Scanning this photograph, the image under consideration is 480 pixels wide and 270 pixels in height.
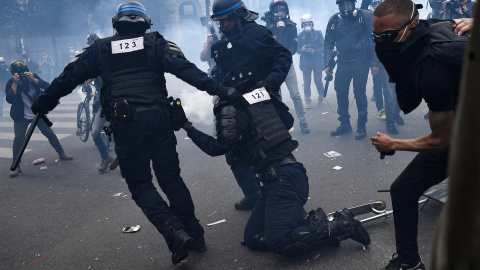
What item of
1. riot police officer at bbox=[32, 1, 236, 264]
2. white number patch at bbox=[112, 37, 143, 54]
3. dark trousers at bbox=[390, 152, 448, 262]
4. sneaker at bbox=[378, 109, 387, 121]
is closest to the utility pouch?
riot police officer at bbox=[32, 1, 236, 264]

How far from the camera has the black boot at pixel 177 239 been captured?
127 inches

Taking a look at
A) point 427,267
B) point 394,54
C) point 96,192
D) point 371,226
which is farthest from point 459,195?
point 96,192

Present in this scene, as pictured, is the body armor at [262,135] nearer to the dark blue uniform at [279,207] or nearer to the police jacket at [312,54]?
the dark blue uniform at [279,207]

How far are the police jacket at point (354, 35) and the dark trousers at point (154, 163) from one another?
4.36m

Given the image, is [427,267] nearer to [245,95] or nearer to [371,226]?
[371,226]

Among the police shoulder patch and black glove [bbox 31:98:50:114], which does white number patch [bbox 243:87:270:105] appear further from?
black glove [bbox 31:98:50:114]

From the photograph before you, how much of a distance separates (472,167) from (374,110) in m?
8.50

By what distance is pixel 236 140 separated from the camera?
11.3 ft

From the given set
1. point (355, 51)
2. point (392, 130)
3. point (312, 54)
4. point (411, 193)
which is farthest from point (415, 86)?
point (312, 54)

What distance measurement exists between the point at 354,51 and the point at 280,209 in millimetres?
4393

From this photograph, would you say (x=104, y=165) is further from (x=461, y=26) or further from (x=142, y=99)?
(x=461, y=26)

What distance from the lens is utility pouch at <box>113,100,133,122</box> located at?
11.2 feet

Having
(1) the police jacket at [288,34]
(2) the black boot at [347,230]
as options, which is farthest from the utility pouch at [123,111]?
(1) the police jacket at [288,34]

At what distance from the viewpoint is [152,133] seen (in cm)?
353
